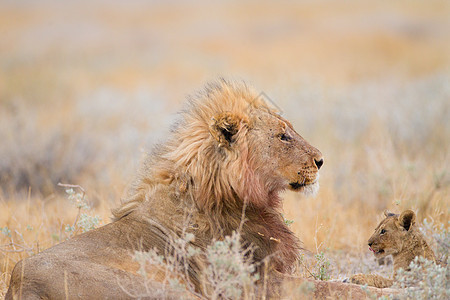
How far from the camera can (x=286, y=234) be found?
4.19m

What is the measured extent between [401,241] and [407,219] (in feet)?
0.60

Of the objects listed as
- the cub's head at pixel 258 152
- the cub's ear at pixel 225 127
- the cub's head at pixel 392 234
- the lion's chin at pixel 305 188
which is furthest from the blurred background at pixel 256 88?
the cub's ear at pixel 225 127

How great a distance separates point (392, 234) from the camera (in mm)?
4797

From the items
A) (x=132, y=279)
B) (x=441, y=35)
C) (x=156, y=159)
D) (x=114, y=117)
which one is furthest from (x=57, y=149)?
(x=441, y=35)

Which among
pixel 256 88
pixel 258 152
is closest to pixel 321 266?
pixel 258 152

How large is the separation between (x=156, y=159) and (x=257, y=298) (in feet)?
3.84

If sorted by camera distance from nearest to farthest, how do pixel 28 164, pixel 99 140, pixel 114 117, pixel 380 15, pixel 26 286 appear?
pixel 26 286
pixel 28 164
pixel 99 140
pixel 114 117
pixel 380 15

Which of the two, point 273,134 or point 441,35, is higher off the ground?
point 441,35

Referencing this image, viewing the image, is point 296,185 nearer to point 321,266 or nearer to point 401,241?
point 321,266

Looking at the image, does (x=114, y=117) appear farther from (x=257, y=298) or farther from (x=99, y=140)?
(x=257, y=298)

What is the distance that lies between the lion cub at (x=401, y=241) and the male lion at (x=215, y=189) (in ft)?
3.22

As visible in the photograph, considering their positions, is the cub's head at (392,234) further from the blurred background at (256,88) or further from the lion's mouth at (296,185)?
the lion's mouth at (296,185)

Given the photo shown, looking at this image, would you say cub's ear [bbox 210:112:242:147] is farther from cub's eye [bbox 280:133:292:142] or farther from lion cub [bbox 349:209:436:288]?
lion cub [bbox 349:209:436:288]

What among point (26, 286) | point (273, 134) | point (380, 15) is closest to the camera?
point (26, 286)
